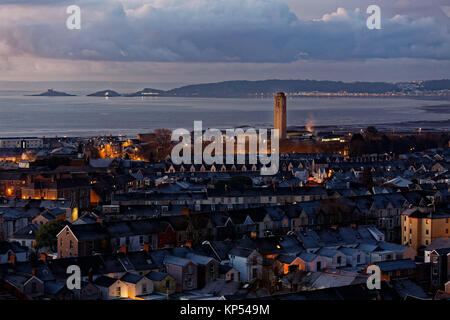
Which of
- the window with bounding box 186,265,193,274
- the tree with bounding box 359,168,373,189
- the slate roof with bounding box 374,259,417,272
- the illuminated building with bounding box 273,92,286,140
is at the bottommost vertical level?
the tree with bounding box 359,168,373,189

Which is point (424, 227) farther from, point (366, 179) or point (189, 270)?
point (366, 179)

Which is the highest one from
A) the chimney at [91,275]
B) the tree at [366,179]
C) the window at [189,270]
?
the chimney at [91,275]

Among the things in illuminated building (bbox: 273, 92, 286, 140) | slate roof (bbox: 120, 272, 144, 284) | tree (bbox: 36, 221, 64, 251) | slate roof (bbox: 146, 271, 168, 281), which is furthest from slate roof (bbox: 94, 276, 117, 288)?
illuminated building (bbox: 273, 92, 286, 140)

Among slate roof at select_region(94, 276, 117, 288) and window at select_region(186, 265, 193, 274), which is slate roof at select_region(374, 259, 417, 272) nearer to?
window at select_region(186, 265, 193, 274)

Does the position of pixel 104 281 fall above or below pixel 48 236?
above

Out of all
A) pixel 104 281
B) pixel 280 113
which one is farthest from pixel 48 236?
pixel 280 113

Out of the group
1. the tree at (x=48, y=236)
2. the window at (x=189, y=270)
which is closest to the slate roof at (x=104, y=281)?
the window at (x=189, y=270)

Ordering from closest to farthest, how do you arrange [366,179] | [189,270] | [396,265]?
[189,270]
[396,265]
[366,179]

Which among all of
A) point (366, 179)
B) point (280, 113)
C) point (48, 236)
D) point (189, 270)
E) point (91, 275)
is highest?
point (280, 113)

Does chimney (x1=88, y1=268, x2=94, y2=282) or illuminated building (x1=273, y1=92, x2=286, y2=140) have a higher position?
illuminated building (x1=273, y1=92, x2=286, y2=140)

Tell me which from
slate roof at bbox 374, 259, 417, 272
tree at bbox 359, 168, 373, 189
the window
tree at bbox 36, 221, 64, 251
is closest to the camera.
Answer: the window

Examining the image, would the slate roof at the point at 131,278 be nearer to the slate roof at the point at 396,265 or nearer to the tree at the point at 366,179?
the slate roof at the point at 396,265
